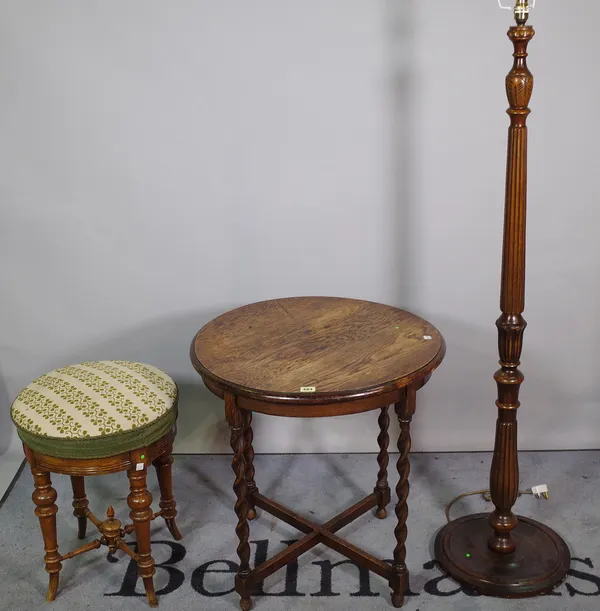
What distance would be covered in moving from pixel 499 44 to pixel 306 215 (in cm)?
90

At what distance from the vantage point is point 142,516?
2.48 meters

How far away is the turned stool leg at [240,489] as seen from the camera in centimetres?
222

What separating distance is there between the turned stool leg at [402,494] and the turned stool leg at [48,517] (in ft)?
3.41

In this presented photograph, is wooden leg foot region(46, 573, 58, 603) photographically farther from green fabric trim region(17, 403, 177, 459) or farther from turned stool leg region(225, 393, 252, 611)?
turned stool leg region(225, 393, 252, 611)

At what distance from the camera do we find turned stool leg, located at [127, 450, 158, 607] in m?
2.45

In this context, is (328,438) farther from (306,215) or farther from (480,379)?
(306,215)

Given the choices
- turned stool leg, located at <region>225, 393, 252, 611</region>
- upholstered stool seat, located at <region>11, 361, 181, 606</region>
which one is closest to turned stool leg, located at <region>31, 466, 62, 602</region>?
upholstered stool seat, located at <region>11, 361, 181, 606</region>

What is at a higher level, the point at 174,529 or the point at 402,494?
the point at 402,494

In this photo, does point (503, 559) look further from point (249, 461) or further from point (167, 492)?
point (167, 492)

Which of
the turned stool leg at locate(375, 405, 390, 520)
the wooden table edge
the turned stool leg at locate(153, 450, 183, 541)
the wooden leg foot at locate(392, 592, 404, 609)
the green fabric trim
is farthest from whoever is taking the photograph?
the turned stool leg at locate(375, 405, 390, 520)

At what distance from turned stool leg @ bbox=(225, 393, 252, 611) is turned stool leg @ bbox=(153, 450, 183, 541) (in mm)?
395

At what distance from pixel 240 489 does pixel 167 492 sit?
555 millimetres

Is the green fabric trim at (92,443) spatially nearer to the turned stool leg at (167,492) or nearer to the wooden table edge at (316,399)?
the turned stool leg at (167,492)

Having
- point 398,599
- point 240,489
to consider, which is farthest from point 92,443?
point 398,599
